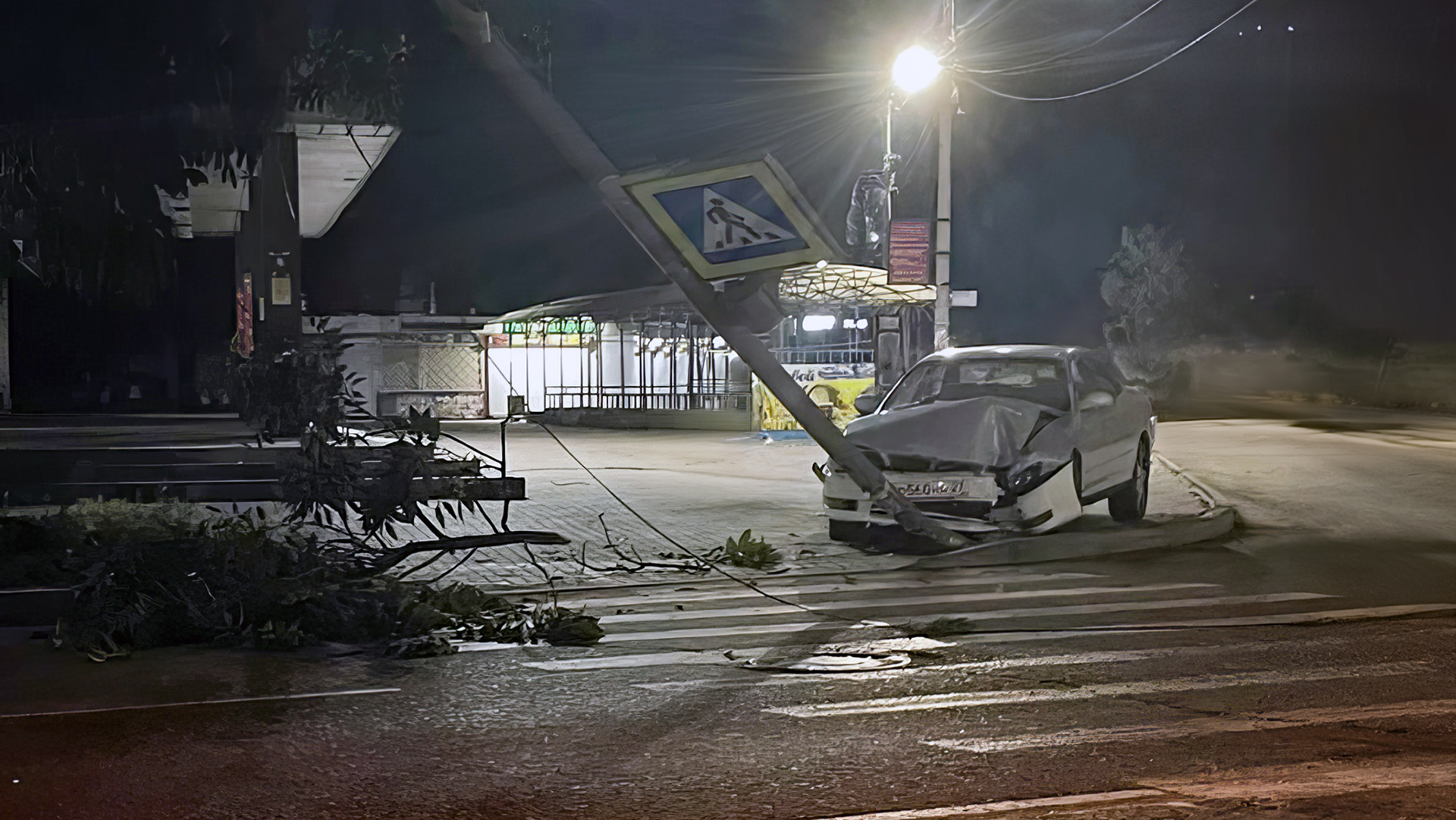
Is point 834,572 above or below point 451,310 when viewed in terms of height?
below

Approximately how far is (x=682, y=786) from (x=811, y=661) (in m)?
2.21

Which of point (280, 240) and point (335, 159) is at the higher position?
point (335, 159)

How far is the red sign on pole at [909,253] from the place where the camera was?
753 inches

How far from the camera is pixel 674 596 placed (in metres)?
8.76

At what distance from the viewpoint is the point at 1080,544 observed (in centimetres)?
1045

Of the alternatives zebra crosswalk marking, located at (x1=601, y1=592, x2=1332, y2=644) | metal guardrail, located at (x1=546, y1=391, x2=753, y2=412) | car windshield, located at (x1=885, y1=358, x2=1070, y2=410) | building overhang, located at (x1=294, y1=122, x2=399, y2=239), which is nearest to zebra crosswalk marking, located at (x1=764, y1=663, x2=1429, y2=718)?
zebra crosswalk marking, located at (x1=601, y1=592, x2=1332, y2=644)

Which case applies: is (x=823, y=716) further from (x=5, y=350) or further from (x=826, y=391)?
(x=5, y=350)

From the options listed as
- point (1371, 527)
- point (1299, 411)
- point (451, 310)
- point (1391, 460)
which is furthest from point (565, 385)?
point (1371, 527)

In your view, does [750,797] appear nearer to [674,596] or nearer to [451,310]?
[674,596]

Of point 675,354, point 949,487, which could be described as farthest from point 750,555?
point 675,354

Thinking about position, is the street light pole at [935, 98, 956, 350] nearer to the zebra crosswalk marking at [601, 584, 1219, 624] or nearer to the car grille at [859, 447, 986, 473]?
the car grille at [859, 447, 986, 473]

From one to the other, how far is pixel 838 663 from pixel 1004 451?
4.35 metres

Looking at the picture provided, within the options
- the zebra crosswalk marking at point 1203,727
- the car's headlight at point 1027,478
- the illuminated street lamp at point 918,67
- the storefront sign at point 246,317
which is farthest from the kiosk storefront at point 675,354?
the zebra crosswalk marking at point 1203,727

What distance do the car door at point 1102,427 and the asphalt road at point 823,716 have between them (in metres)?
2.18
